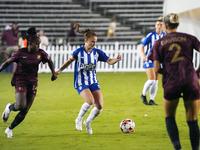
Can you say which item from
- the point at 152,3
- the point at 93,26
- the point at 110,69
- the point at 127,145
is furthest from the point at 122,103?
the point at 152,3

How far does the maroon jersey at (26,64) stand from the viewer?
627 centimetres

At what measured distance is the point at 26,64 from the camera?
6.27 metres

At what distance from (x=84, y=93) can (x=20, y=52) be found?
1301mm

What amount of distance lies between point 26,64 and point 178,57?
270 cm

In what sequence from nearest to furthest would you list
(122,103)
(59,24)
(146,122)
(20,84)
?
(20,84), (146,122), (122,103), (59,24)

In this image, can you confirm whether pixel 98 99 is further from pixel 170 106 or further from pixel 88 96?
pixel 170 106

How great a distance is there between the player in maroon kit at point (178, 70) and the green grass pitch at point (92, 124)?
1.06 metres

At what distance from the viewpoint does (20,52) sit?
20.6 feet

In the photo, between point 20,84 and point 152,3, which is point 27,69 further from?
point 152,3

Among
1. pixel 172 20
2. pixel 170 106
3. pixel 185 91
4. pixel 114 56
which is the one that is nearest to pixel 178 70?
pixel 185 91

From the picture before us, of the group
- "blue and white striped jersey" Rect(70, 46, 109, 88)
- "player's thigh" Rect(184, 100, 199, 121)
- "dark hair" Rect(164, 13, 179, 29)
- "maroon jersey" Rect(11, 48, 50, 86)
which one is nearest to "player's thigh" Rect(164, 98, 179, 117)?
"player's thigh" Rect(184, 100, 199, 121)

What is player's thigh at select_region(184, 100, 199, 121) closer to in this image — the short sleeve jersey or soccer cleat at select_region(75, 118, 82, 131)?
soccer cleat at select_region(75, 118, 82, 131)

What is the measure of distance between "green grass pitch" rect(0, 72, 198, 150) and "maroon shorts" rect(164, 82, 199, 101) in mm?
1216

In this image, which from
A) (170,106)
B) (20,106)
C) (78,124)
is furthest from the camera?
(78,124)
